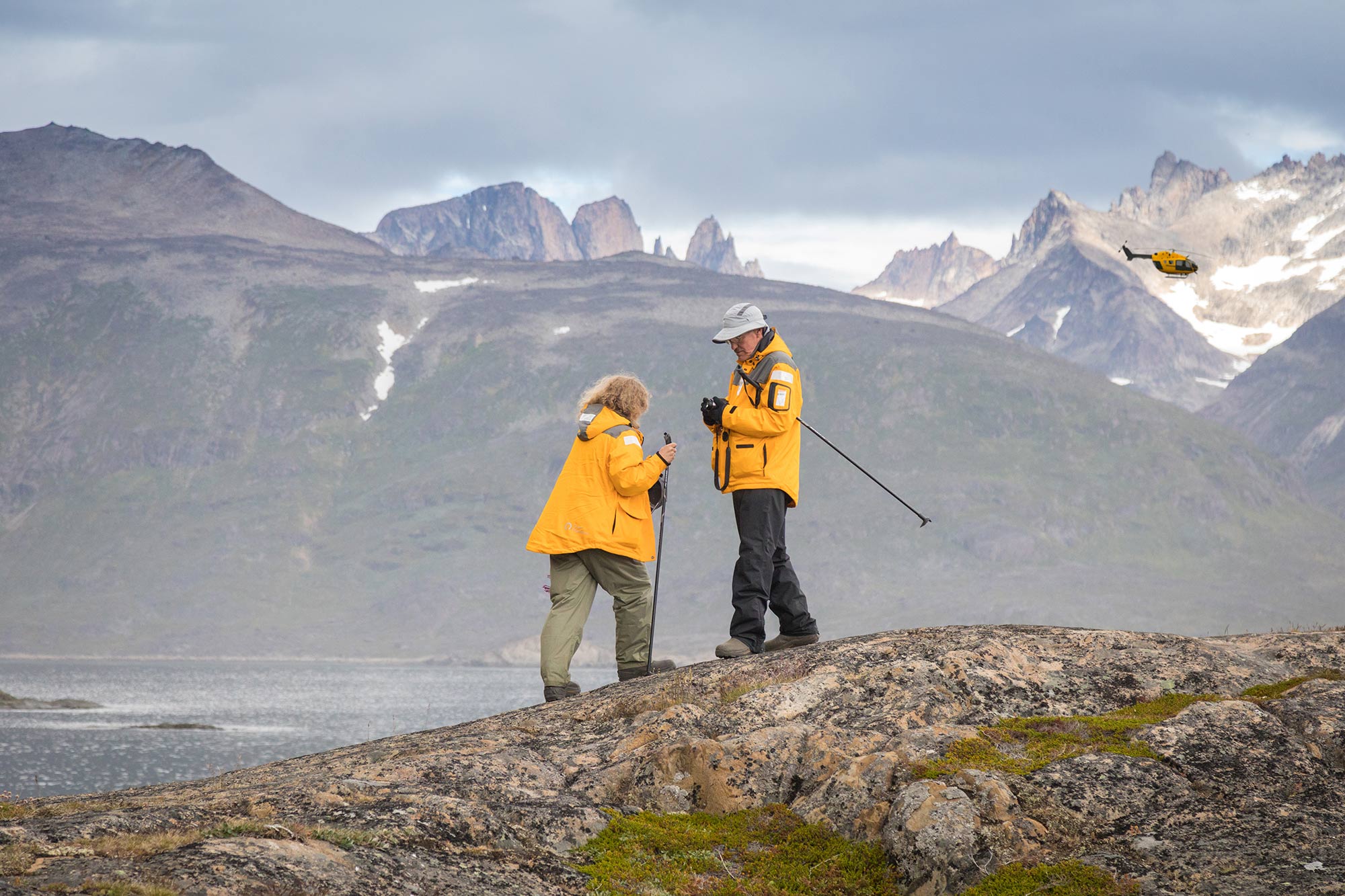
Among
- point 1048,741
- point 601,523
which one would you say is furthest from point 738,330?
point 1048,741

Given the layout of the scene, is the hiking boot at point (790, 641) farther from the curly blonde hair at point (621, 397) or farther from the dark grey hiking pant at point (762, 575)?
the curly blonde hair at point (621, 397)

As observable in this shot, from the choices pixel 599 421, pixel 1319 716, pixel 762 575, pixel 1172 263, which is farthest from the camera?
pixel 1172 263

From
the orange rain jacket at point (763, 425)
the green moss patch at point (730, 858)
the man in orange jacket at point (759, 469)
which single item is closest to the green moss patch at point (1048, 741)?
the green moss patch at point (730, 858)

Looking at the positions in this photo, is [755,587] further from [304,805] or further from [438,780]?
[304,805]

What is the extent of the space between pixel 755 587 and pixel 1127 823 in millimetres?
4405

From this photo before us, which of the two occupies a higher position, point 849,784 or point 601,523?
point 601,523

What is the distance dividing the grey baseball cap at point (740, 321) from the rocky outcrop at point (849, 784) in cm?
283

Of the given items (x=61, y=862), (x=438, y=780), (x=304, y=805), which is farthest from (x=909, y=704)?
(x=61, y=862)

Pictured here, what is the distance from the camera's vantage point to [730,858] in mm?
7410

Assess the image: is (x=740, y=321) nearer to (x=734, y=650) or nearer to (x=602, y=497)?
(x=602, y=497)

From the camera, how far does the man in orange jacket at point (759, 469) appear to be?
11.4 metres

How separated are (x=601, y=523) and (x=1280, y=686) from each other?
199 inches

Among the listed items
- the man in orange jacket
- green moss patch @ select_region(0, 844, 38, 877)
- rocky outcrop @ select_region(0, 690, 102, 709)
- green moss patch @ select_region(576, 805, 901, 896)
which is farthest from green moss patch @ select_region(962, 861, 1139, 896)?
rocky outcrop @ select_region(0, 690, 102, 709)

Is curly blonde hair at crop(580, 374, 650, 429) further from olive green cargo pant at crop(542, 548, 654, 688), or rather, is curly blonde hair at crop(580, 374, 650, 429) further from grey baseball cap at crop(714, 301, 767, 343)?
olive green cargo pant at crop(542, 548, 654, 688)
